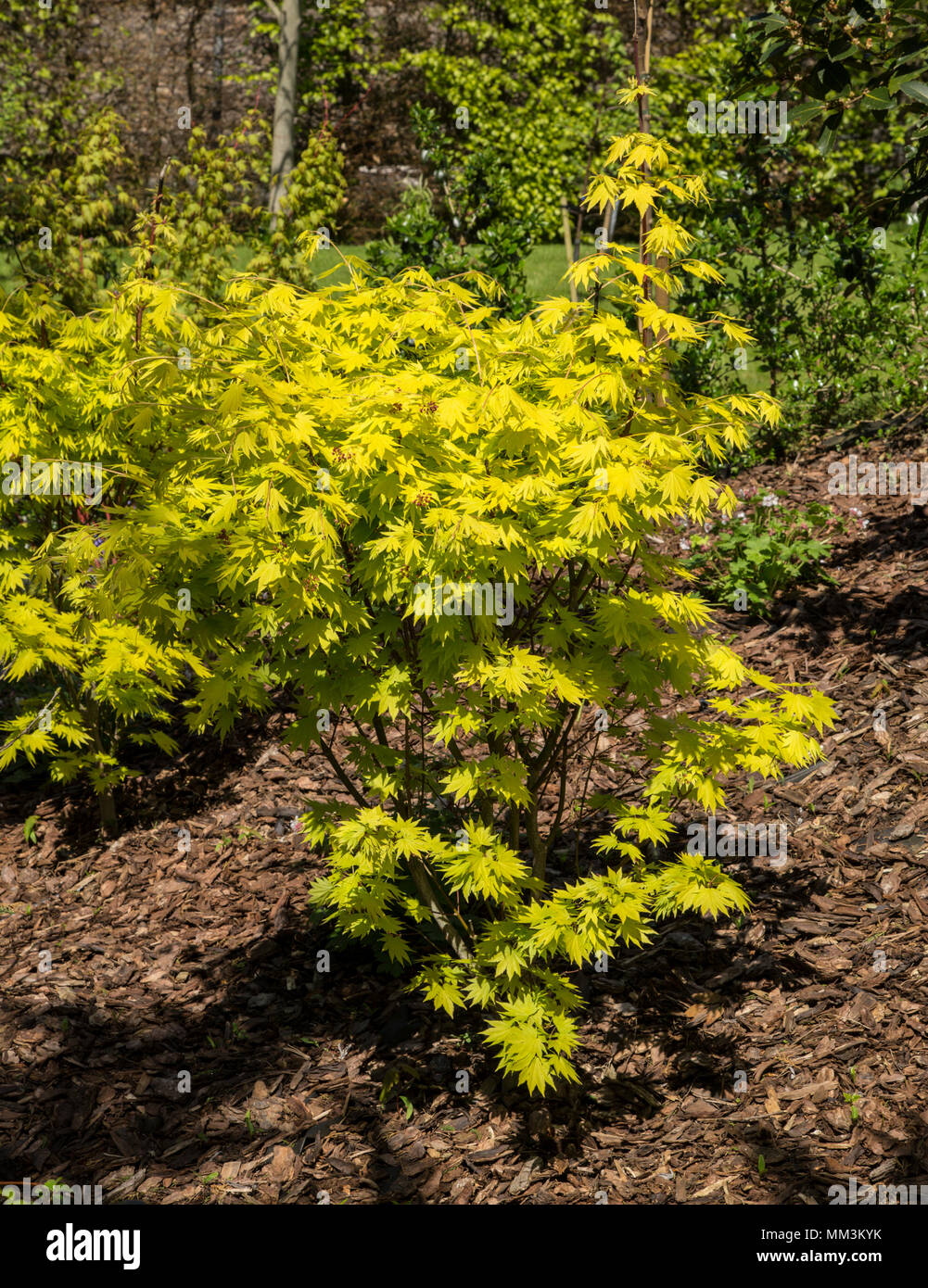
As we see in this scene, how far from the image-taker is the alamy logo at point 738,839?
4.55 metres

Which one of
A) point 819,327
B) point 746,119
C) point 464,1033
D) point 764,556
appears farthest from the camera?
point 819,327

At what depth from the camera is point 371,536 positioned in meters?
3.21

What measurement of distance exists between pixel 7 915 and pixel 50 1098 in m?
1.49

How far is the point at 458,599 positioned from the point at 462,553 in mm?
145

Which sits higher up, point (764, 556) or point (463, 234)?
point (463, 234)

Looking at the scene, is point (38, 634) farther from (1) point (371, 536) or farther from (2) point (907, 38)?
(2) point (907, 38)

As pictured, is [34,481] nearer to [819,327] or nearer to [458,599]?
[458,599]

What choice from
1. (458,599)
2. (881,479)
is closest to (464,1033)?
(458,599)

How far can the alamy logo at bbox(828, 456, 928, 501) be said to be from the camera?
675 centimetres

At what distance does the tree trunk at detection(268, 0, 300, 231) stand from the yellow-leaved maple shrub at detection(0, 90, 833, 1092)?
Result: 1093 cm
